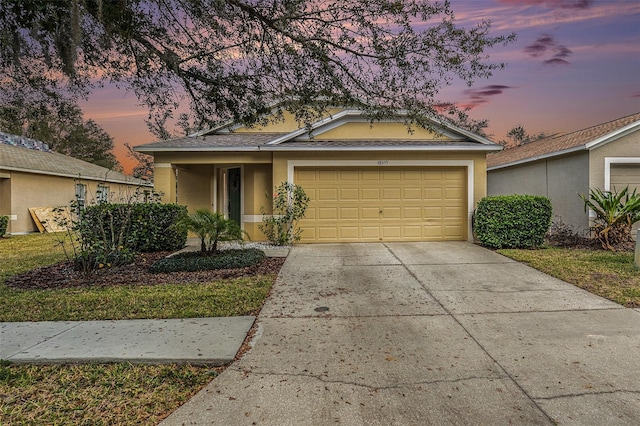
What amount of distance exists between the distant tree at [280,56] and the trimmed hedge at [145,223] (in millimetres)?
4198

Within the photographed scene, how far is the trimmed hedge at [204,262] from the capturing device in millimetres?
7387

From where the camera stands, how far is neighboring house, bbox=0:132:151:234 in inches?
612

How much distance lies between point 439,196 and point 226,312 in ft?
27.2

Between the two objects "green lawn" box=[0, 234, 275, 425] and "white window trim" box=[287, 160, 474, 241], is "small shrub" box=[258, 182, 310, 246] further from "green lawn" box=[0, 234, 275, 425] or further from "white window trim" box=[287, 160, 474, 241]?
"green lawn" box=[0, 234, 275, 425]

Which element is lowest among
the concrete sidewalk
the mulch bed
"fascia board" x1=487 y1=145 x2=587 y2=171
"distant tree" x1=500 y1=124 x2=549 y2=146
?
the concrete sidewalk

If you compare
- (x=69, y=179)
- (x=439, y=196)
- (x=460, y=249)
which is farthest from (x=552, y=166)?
(x=69, y=179)

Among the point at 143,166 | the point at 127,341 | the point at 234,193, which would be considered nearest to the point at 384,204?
the point at 234,193

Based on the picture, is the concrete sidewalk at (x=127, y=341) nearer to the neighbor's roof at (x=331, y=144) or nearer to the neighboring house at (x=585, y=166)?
the neighbor's roof at (x=331, y=144)

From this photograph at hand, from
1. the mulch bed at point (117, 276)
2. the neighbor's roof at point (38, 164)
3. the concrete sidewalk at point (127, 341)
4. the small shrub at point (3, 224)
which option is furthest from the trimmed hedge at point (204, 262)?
the small shrub at point (3, 224)

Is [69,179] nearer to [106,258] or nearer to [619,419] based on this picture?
[106,258]

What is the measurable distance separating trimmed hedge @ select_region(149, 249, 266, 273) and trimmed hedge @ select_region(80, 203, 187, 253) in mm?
1421

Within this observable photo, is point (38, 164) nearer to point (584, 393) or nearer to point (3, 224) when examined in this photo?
point (3, 224)

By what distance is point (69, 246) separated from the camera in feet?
37.1

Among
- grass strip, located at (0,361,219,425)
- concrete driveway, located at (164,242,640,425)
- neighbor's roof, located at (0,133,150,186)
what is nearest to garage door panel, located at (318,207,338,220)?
concrete driveway, located at (164,242,640,425)
